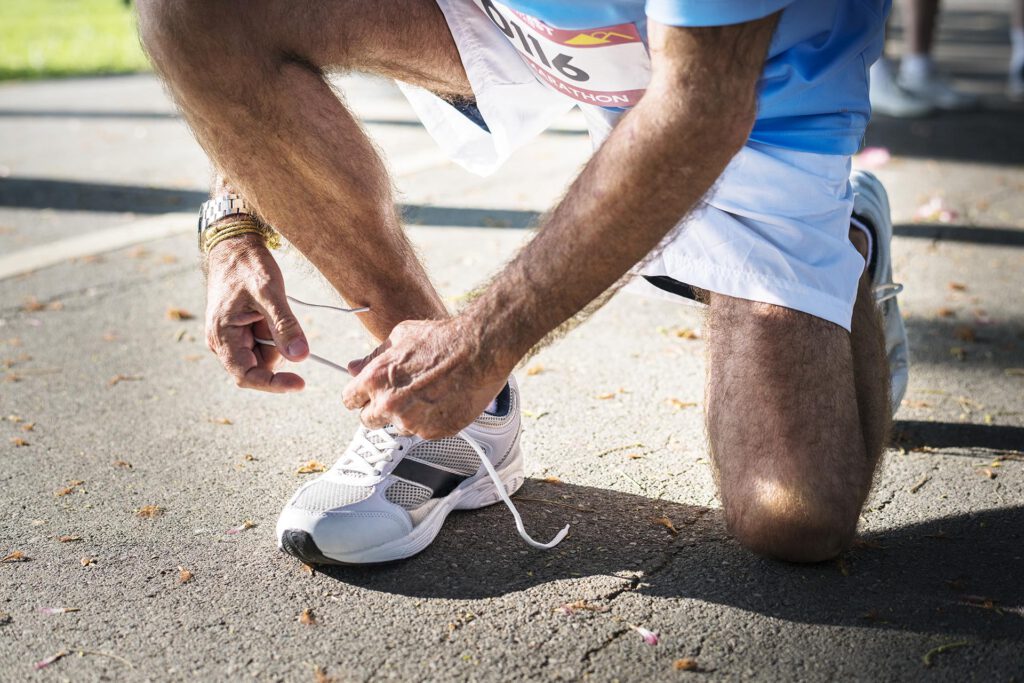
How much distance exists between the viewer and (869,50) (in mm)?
1918

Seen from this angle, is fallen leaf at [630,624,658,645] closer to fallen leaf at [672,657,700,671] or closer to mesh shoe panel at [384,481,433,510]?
fallen leaf at [672,657,700,671]

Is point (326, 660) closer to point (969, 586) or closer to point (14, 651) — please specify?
point (14, 651)

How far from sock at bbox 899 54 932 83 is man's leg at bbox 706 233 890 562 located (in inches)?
198

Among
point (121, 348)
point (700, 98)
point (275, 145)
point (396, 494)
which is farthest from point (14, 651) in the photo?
point (121, 348)

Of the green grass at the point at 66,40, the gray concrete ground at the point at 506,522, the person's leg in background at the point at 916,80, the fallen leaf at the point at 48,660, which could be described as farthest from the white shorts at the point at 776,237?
the green grass at the point at 66,40

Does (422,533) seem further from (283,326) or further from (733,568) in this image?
(733,568)

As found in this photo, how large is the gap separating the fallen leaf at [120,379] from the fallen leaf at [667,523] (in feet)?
4.62

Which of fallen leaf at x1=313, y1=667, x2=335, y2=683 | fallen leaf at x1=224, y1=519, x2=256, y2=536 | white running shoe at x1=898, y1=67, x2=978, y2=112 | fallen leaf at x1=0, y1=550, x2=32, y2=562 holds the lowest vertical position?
white running shoe at x1=898, y1=67, x2=978, y2=112

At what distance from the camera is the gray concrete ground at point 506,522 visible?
4.85 ft

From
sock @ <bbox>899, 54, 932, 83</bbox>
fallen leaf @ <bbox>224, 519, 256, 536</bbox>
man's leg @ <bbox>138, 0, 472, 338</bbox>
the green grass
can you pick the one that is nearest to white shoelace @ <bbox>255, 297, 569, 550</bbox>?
man's leg @ <bbox>138, 0, 472, 338</bbox>

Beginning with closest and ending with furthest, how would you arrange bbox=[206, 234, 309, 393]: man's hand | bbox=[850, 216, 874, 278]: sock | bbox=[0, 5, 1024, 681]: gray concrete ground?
bbox=[0, 5, 1024, 681]: gray concrete ground, bbox=[206, 234, 309, 393]: man's hand, bbox=[850, 216, 874, 278]: sock

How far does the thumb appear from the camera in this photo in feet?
5.51

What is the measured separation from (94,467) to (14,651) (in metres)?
0.65

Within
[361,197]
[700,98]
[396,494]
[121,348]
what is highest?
[700,98]
